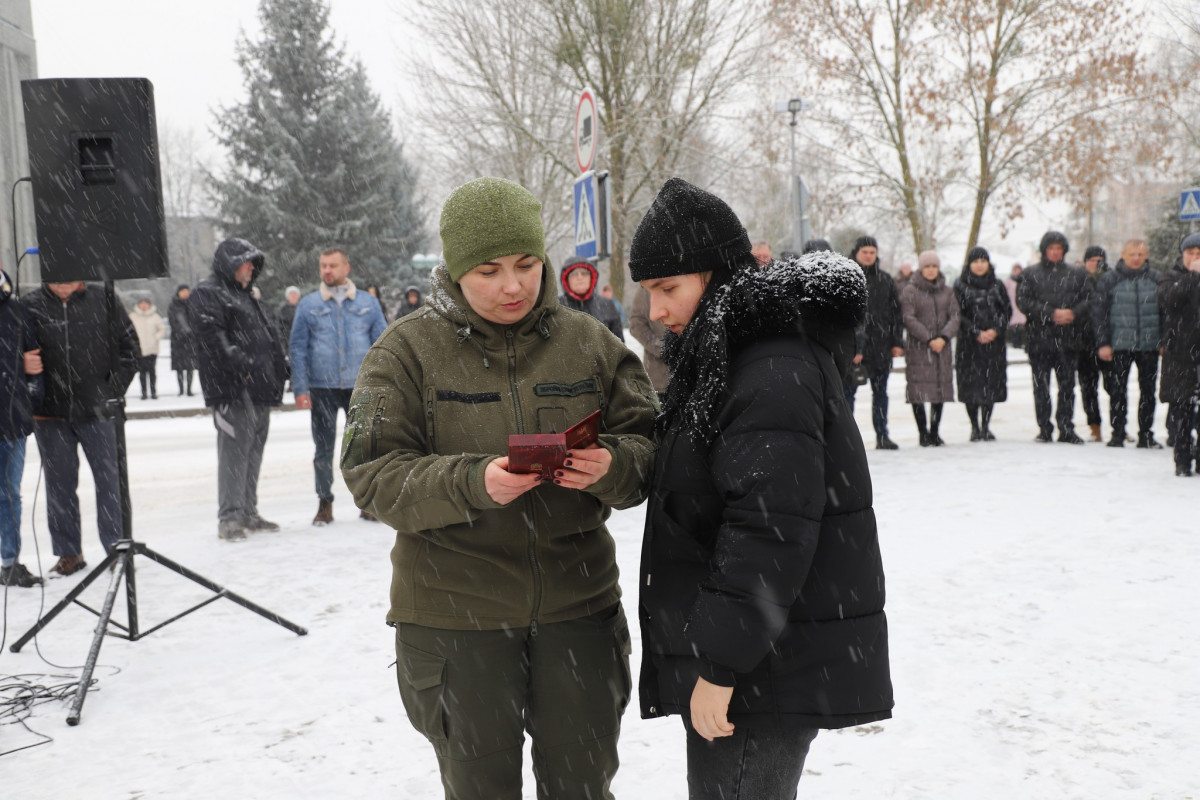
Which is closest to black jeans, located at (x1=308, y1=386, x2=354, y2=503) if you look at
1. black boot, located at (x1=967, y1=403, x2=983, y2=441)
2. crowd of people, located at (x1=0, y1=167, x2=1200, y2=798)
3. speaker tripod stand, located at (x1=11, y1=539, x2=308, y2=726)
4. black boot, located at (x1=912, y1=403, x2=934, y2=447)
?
speaker tripod stand, located at (x1=11, y1=539, x2=308, y2=726)

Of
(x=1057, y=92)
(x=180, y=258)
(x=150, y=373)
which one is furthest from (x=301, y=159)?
(x=180, y=258)

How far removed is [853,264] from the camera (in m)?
1.94

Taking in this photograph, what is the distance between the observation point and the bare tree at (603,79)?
61.3ft

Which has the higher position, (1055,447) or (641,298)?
(641,298)

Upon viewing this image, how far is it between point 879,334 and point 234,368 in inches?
251

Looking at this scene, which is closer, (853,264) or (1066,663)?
(853,264)

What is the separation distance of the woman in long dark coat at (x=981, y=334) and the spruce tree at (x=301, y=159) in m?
19.8

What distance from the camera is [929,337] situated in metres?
9.91

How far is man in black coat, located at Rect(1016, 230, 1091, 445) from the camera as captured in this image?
975 centimetres

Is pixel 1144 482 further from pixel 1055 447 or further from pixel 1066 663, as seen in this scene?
pixel 1066 663

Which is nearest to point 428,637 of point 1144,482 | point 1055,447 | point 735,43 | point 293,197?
point 1144,482

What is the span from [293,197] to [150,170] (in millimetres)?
23566

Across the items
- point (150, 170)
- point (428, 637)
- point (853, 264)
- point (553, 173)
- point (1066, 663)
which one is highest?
point (553, 173)

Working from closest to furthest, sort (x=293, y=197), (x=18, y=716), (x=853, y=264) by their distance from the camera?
(x=853, y=264)
(x=18, y=716)
(x=293, y=197)
